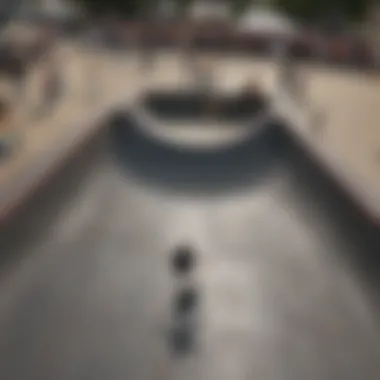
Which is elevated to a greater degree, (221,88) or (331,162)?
(221,88)

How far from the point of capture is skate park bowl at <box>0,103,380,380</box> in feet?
10.4

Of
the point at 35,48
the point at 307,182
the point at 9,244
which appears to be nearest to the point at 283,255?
the point at 307,182

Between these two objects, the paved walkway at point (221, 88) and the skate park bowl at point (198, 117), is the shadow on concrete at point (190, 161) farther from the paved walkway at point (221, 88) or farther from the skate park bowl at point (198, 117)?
the paved walkway at point (221, 88)

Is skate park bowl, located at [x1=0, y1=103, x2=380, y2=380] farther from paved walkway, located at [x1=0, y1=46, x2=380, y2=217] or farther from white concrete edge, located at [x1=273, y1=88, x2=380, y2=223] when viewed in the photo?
paved walkway, located at [x1=0, y1=46, x2=380, y2=217]

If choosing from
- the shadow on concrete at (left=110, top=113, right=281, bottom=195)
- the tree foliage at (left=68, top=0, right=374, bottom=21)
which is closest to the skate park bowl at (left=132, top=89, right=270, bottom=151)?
the shadow on concrete at (left=110, top=113, right=281, bottom=195)

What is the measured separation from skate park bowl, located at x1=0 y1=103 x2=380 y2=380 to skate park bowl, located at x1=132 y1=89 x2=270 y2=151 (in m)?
0.70

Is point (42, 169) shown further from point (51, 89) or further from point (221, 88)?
point (221, 88)

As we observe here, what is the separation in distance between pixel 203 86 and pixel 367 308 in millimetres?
6355

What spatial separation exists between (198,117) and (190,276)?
4727 millimetres

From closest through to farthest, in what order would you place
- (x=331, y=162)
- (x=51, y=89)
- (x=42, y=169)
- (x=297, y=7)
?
(x=42, y=169), (x=331, y=162), (x=51, y=89), (x=297, y=7)

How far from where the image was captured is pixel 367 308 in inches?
143

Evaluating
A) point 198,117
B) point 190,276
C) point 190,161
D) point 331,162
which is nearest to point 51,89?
point 198,117

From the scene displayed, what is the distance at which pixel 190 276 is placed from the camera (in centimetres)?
378

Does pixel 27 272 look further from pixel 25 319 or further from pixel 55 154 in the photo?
pixel 55 154
